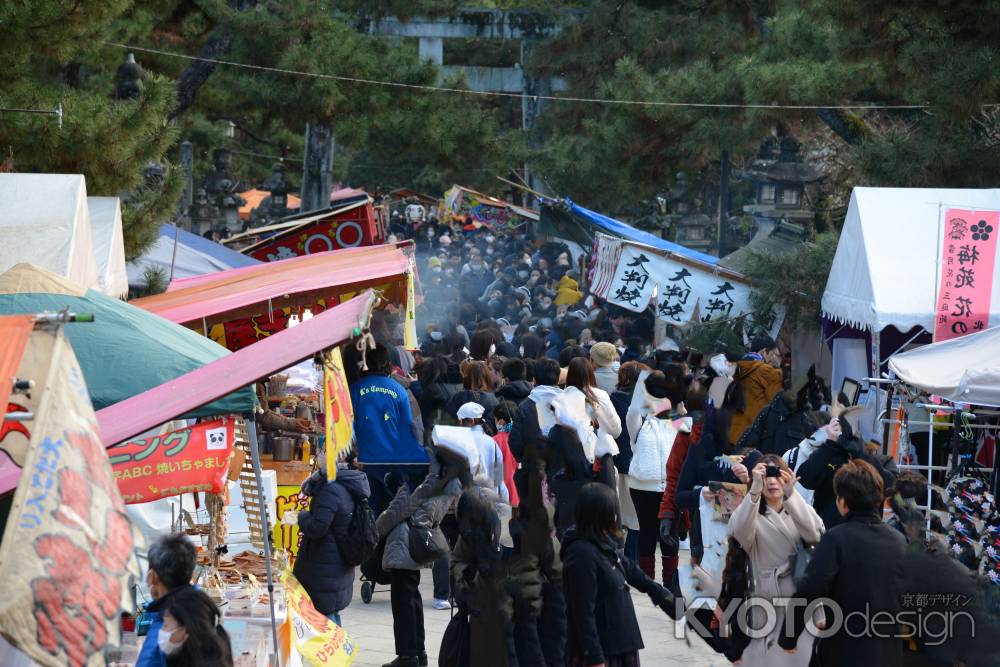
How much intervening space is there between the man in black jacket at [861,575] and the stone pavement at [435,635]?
90.9 inches

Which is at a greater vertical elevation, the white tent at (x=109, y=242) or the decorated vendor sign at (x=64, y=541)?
the white tent at (x=109, y=242)

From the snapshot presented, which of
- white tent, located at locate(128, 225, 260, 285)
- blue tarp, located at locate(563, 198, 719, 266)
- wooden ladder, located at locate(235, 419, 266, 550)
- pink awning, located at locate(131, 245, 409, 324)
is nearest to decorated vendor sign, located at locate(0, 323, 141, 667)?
wooden ladder, located at locate(235, 419, 266, 550)

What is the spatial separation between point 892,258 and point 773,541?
5990 mm

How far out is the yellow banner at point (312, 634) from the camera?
653 centimetres

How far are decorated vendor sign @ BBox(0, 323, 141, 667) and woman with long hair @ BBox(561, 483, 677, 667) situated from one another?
246 centimetres

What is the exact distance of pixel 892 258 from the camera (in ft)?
35.7

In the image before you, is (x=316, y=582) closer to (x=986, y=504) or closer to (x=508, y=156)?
(x=986, y=504)

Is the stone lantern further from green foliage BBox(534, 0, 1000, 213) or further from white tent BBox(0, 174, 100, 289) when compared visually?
white tent BBox(0, 174, 100, 289)

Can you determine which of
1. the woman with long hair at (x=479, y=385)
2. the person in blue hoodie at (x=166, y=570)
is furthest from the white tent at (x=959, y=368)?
the person in blue hoodie at (x=166, y=570)

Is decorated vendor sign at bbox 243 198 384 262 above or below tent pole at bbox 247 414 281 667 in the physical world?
above

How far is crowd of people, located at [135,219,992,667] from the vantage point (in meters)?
5.38

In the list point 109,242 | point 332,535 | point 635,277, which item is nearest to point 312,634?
point 332,535

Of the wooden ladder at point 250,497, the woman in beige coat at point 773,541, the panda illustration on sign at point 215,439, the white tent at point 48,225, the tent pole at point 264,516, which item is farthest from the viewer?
the white tent at point 48,225

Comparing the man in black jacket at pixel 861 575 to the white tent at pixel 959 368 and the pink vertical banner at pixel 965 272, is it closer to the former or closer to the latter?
the white tent at pixel 959 368
